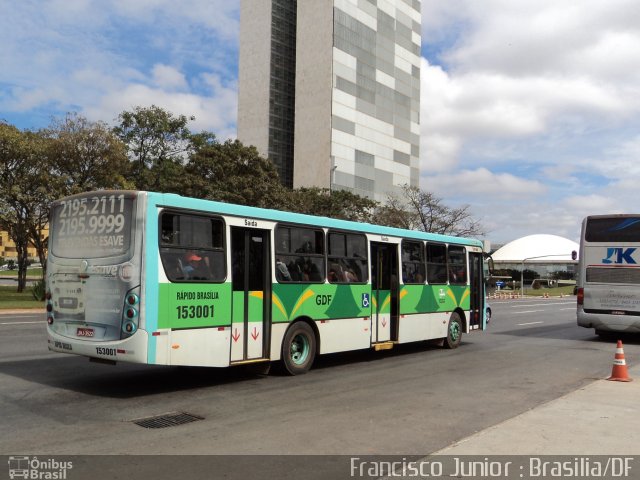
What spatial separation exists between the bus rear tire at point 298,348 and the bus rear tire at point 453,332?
17.9 ft

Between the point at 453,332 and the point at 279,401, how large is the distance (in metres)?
8.12

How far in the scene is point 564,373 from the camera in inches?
460

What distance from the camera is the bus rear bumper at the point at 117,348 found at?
7.91 meters

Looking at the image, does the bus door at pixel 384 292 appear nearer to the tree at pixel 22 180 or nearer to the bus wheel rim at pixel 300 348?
the bus wheel rim at pixel 300 348

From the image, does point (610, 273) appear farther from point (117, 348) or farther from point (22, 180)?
point (22, 180)

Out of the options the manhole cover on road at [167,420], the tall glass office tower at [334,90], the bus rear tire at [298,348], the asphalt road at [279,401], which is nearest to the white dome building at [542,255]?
the tall glass office tower at [334,90]

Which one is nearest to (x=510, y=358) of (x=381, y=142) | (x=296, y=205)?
(x=296, y=205)

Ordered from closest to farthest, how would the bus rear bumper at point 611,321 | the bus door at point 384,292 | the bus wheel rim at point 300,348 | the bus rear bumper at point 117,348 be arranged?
the bus rear bumper at point 117,348
the bus wheel rim at point 300,348
the bus door at point 384,292
the bus rear bumper at point 611,321

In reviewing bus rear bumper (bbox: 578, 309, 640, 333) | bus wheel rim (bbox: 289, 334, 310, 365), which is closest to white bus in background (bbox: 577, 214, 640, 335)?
bus rear bumper (bbox: 578, 309, 640, 333)

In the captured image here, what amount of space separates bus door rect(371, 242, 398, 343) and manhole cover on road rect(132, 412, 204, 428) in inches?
224

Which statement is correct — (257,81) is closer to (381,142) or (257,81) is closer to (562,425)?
(381,142)

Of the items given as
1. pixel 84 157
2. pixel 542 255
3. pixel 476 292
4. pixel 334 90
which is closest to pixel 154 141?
pixel 84 157

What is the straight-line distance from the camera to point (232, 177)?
33906 millimetres

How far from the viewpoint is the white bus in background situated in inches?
676
